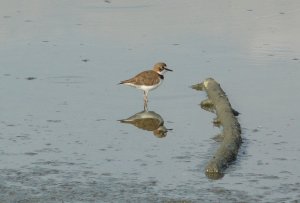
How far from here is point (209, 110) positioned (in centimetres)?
1694

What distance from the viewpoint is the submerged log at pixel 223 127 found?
508 inches

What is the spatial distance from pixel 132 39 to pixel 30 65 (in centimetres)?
372

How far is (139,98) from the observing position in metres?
17.9

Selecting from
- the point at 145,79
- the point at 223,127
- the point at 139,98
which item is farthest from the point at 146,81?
the point at 223,127

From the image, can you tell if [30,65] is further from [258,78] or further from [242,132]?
[242,132]

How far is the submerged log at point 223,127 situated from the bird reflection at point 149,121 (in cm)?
101

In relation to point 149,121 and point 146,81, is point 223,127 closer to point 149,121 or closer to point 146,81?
point 149,121

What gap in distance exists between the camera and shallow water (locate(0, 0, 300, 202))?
12461 millimetres

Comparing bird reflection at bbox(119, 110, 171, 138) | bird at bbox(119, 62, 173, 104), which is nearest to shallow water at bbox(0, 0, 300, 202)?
bird reflection at bbox(119, 110, 171, 138)

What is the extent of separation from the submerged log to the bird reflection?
39.6 inches

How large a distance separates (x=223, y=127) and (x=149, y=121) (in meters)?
1.78

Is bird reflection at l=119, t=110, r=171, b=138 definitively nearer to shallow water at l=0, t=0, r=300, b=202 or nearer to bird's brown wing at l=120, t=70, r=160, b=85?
shallow water at l=0, t=0, r=300, b=202

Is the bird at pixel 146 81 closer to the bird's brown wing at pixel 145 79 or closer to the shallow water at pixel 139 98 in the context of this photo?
the bird's brown wing at pixel 145 79

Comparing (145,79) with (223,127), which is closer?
(223,127)
